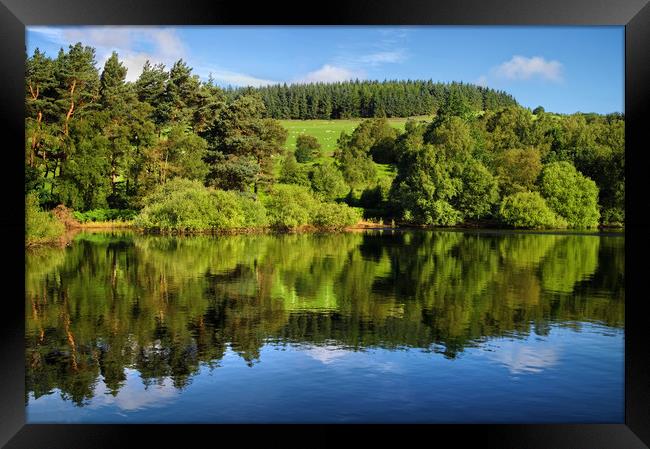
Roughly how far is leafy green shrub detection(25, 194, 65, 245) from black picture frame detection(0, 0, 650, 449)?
17193 mm

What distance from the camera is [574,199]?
35531 millimetres

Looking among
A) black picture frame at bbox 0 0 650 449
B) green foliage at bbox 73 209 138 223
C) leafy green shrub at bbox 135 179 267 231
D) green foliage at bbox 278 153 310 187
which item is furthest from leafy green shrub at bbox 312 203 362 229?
black picture frame at bbox 0 0 650 449

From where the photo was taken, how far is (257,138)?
123 feet

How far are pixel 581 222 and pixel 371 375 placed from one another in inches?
1191

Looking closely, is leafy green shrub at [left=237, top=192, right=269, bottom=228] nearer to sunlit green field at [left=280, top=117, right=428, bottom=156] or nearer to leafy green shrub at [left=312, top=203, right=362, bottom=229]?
leafy green shrub at [left=312, top=203, right=362, bottom=229]

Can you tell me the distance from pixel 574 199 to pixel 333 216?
42.4 feet

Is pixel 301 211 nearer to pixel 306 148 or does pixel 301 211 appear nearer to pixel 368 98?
pixel 306 148

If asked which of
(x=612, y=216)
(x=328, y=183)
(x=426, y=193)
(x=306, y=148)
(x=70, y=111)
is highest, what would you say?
(x=70, y=111)

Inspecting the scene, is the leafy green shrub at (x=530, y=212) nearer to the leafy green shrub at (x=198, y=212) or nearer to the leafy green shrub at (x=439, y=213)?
the leafy green shrub at (x=439, y=213)

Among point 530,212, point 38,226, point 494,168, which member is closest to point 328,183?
point 494,168

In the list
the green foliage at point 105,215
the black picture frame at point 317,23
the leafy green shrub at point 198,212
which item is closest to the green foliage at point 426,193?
the leafy green shrub at point 198,212

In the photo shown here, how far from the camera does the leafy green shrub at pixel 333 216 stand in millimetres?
35375

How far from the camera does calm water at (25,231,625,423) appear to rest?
7.31 meters

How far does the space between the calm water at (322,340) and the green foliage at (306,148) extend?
65.5ft
